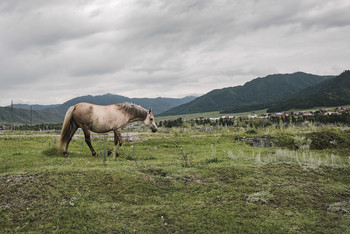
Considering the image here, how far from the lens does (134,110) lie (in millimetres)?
13906

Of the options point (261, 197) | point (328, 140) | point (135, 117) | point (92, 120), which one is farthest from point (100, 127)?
point (328, 140)

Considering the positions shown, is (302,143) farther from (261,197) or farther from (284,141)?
(261,197)

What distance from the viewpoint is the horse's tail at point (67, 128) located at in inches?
459

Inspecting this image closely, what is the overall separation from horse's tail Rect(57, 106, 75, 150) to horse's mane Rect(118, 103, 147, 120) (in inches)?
110

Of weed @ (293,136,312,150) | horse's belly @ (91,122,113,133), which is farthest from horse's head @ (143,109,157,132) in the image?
weed @ (293,136,312,150)

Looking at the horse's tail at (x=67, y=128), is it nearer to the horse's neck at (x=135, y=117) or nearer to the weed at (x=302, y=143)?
the horse's neck at (x=135, y=117)

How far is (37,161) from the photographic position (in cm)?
1030

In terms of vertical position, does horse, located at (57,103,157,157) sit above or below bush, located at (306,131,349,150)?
above

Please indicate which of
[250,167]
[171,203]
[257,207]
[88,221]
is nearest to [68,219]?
[88,221]

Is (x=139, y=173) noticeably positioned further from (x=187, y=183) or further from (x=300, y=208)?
(x=300, y=208)

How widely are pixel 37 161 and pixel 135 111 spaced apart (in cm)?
577

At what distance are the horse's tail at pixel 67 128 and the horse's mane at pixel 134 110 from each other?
9.17ft

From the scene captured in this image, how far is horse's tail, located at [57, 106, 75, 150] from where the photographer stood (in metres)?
11.7

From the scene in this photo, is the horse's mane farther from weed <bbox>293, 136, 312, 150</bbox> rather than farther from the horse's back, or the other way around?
weed <bbox>293, 136, 312, 150</bbox>
